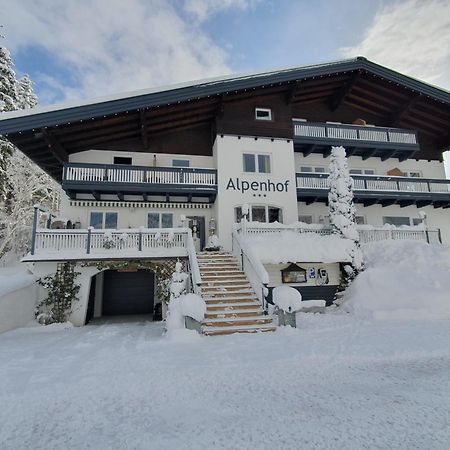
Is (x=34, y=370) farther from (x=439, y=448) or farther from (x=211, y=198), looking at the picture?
(x=211, y=198)

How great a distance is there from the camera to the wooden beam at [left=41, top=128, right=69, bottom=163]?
14.9 m

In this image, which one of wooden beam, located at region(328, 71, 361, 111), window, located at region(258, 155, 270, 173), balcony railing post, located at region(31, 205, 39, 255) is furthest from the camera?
wooden beam, located at region(328, 71, 361, 111)

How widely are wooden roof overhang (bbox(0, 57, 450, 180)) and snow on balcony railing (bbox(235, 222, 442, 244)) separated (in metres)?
7.90

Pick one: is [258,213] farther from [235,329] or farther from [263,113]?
[235,329]

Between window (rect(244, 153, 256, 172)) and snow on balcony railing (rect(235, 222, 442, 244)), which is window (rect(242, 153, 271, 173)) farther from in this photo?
snow on balcony railing (rect(235, 222, 442, 244))

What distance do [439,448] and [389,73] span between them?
71.9 ft

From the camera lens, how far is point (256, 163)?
62.0ft

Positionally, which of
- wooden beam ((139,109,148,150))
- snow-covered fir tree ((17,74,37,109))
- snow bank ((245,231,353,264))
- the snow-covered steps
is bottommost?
the snow-covered steps

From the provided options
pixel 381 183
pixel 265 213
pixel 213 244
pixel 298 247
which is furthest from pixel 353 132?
pixel 213 244

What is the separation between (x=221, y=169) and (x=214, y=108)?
3.92 m

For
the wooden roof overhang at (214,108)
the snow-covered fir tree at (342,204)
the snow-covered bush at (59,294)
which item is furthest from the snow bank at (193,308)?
the wooden roof overhang at (214,108)

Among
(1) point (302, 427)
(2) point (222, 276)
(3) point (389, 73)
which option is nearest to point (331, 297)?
(2) point (222, 276)

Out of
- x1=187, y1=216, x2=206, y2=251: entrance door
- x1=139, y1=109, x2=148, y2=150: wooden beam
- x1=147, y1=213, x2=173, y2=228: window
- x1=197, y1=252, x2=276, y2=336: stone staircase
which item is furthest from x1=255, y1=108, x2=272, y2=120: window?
x1=197, y1=252, x2=276, y2=336: stone staircase

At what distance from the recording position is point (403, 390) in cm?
518
